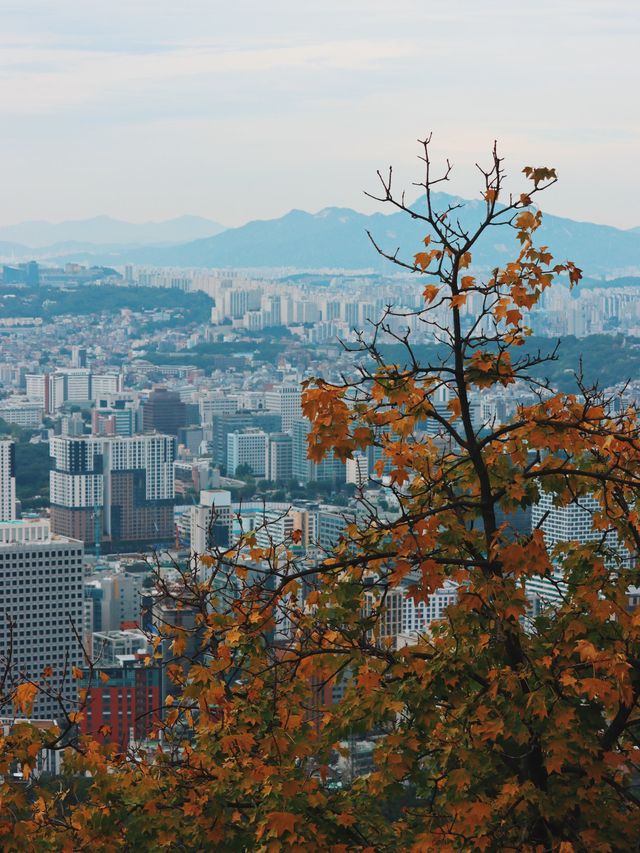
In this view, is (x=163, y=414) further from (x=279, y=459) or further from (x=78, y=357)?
(x=78, y=357)

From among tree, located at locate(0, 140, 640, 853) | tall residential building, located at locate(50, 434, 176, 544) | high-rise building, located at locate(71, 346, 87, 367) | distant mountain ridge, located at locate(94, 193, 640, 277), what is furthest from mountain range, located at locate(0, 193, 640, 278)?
tree, located at locate(0, 140, 640, 853)

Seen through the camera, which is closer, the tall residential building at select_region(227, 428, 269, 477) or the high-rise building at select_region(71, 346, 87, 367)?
the tall residential building at select_region(227, 428, 269, 477)

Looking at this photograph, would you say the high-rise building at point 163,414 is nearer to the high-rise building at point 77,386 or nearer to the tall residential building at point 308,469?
the tall residential building at point 308,469

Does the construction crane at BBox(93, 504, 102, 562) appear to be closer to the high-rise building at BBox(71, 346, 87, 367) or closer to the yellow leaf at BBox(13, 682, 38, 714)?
the yellow leaf at BBox(13, 682, 38, 714)

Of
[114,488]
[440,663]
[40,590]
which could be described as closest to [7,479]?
[114,488]

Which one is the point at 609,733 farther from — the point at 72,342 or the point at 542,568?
the point at 72,342

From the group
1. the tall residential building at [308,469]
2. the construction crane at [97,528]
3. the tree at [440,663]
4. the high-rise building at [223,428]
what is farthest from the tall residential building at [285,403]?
the tree at [440,663]

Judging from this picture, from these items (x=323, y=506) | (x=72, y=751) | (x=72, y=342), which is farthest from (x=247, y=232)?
(x=72, y=751)
